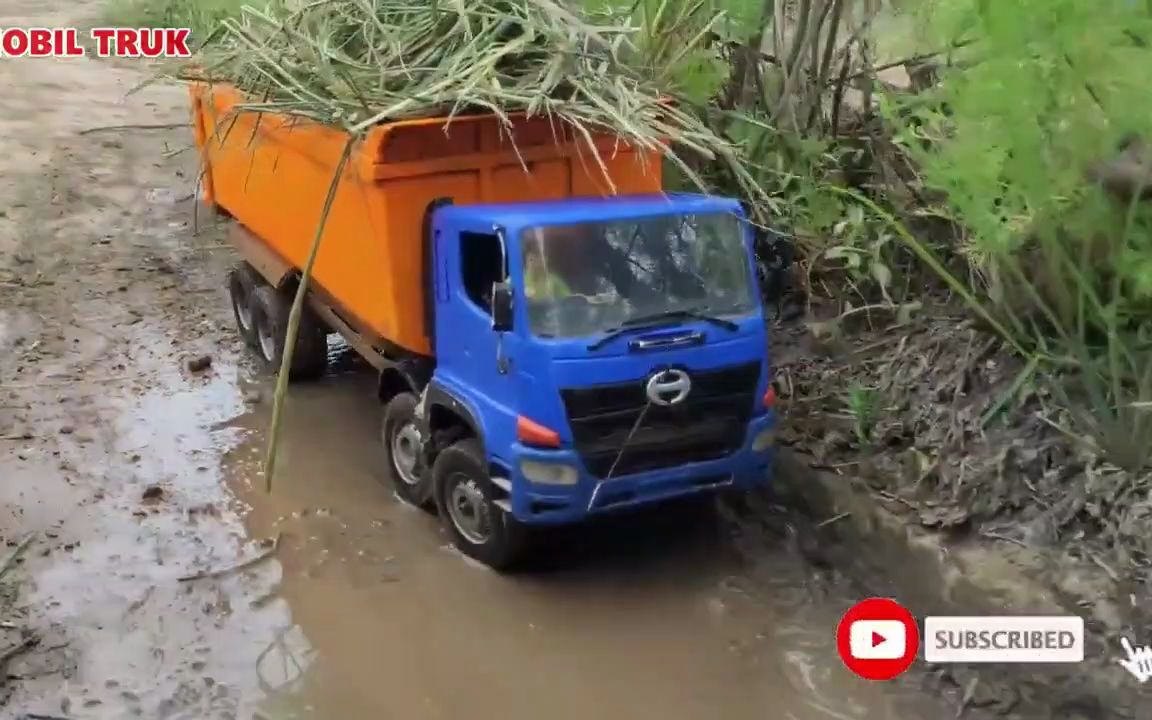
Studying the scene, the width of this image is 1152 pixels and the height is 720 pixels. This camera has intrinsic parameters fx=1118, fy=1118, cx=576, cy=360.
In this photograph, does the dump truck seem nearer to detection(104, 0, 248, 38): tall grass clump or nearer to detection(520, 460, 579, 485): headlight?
detection(520, 460, 579, 485): headlight

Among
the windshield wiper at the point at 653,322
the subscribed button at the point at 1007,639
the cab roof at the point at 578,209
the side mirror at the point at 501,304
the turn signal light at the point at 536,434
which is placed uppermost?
the cab roof at the point at 578,209

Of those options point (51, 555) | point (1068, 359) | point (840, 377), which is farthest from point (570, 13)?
point (51, 555)

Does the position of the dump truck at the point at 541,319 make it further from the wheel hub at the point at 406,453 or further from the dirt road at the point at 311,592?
the dirt road at the point at 311,592

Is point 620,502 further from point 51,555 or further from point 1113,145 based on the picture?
point 51,555

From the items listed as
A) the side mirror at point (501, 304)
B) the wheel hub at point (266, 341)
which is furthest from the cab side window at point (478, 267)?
the wheel hub at point (266, 341)

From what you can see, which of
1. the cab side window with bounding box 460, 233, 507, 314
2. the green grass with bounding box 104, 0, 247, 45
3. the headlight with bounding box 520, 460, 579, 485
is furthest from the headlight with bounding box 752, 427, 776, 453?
the green grass with bounding box 104, 0, 247, 45

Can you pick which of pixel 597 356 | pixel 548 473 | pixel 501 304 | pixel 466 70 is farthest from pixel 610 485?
pixel 466 70
